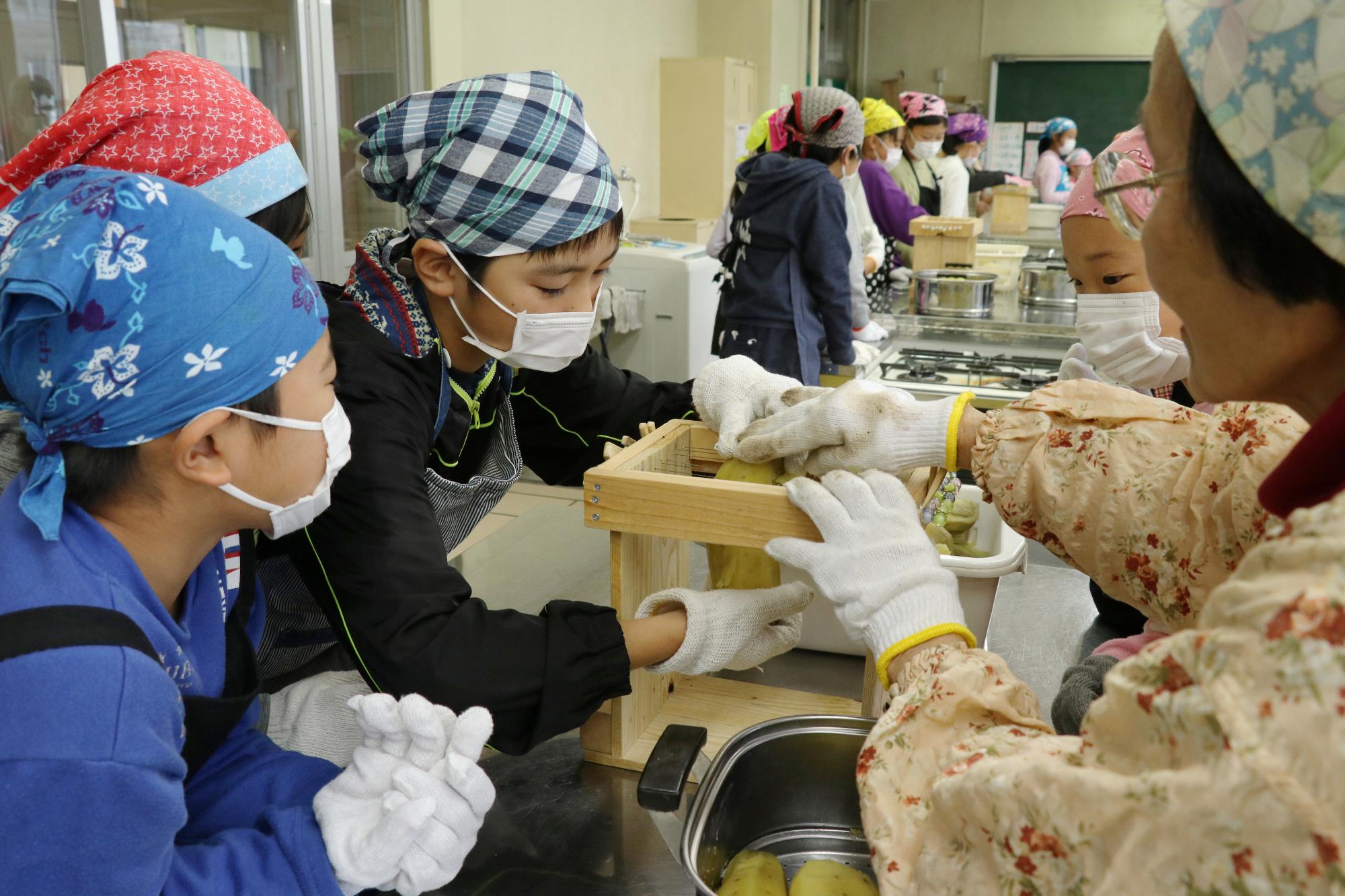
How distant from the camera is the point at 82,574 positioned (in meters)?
0.77

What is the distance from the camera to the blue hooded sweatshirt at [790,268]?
342cm

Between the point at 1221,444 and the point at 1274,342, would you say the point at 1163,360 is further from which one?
the point at 1274,342

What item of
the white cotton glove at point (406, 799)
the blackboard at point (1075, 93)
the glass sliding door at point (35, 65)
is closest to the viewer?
the white cotton glove at point (406, 799)

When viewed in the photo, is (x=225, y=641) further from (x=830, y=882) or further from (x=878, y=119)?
(x=878, y=119)

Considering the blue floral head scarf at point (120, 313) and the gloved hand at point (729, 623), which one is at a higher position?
the blue floral head scarf at point (120, 313)

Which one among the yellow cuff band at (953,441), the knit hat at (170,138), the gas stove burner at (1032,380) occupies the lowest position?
the gas stove burner at (1032,380)

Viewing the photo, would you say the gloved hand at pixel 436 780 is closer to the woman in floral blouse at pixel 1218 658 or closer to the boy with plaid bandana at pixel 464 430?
the boy with plaid bandana at pixel 464 430

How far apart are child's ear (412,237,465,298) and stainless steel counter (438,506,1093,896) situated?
19.5 inches

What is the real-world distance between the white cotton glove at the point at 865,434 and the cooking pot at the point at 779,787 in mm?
321

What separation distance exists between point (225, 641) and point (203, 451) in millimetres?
240

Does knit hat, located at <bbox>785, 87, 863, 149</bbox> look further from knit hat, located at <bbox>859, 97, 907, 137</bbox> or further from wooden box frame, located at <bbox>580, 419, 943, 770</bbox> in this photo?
wooden box frame, located at <bbox>580, 419, 943, 770</bbox>

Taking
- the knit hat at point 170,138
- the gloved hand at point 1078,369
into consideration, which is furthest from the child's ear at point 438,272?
the gloved hand at point 1078,369

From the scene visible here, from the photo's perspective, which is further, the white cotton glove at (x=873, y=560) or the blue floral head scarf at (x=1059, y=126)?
the blue floral head scarf at (x=1059, y=126)

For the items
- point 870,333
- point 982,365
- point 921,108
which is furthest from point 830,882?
point 921,108
